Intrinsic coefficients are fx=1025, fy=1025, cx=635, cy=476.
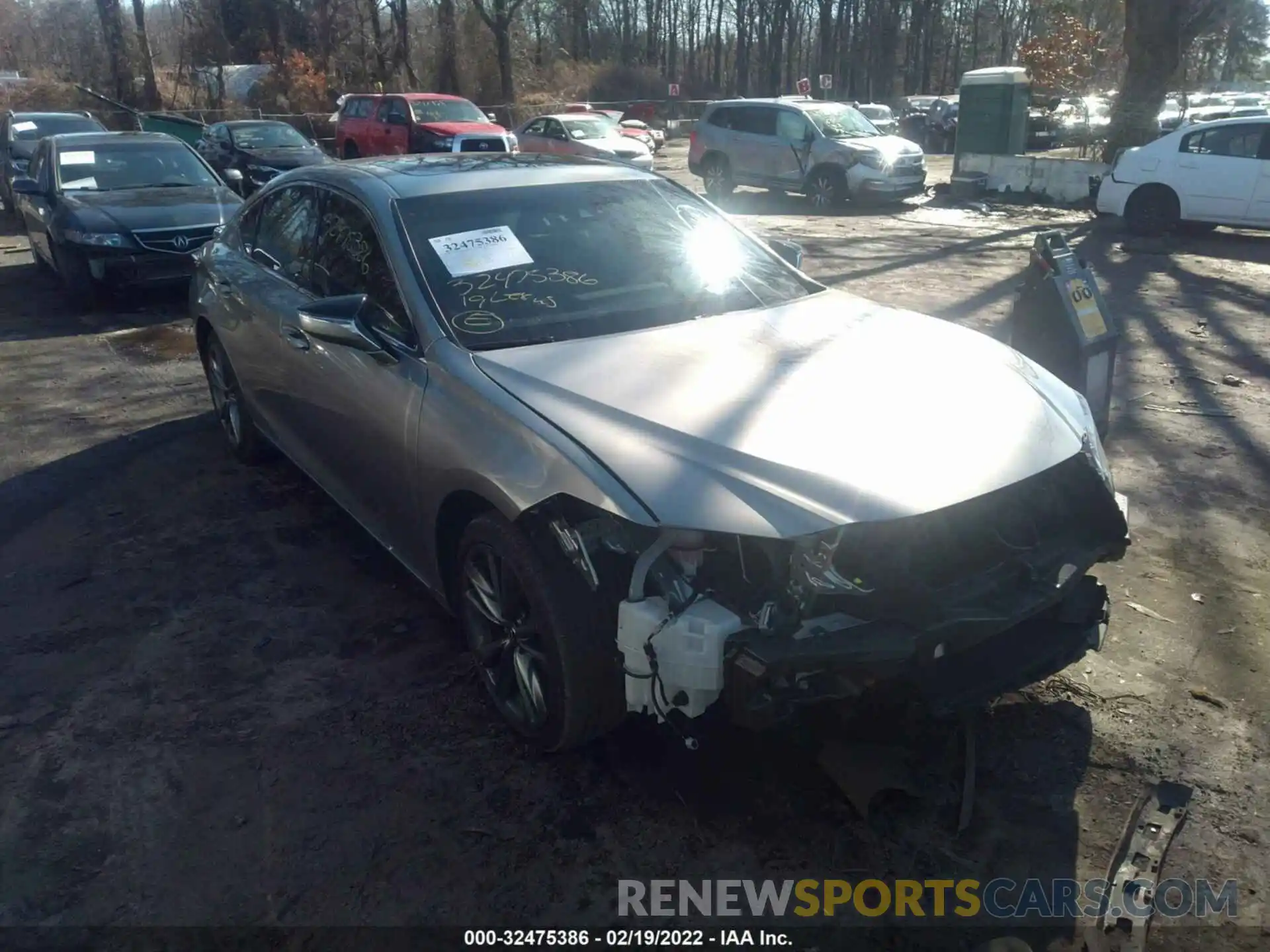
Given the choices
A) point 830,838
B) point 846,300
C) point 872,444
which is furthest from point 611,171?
point 830,838

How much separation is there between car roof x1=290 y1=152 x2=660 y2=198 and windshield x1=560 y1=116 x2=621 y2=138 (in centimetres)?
1682

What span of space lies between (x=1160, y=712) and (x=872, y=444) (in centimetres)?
150

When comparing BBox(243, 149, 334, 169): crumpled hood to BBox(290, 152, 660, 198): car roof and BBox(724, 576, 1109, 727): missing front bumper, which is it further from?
BBox(724, 576, 1109, 727): missing front bumper

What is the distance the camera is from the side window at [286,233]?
4688mm

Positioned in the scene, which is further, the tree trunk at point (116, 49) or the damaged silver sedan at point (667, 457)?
the tree trunk at point (116, 49)

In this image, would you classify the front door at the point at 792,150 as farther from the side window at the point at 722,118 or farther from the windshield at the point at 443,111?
the windshield at the point at 443,111

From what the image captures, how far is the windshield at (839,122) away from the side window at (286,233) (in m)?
13.8

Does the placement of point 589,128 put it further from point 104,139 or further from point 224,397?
point 224,397

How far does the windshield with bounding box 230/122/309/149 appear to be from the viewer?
60.1 feet

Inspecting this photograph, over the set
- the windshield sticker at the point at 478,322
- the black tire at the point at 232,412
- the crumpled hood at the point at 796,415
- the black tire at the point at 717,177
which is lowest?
the black tire at the point at 717,177

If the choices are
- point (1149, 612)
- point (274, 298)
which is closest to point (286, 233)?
point (274, 298)

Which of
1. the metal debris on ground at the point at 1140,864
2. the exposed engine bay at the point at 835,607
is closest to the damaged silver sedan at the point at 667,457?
the exposed engine bay at the point at 835,607

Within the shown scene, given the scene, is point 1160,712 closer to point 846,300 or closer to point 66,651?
point 846,300

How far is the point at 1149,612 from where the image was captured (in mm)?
4094
